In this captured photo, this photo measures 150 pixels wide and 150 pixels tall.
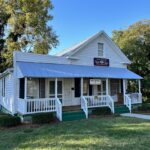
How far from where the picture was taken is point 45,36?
29.0m

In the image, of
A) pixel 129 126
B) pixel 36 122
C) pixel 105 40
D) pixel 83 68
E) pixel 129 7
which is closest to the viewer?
pixel 129 126

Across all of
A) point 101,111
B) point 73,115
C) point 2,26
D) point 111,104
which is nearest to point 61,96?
point 73,115

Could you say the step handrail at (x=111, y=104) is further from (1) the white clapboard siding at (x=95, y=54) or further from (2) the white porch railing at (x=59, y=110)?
(2) the white porch railing at (x=59, y=110)

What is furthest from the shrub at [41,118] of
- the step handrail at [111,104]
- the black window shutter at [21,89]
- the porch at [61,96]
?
the step handrail at [111,104]

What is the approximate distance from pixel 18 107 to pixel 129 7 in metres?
15.1

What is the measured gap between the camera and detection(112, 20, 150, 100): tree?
90.9 feet

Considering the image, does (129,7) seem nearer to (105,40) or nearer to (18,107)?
(105,40)

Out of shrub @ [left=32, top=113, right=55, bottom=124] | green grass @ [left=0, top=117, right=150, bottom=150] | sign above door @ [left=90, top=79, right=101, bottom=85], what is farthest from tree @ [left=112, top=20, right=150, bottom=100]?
green grass @ [left=0, top=117, right=150, bottom=150]

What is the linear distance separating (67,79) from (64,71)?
2016 mm

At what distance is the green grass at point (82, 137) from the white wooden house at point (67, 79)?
3.08 m

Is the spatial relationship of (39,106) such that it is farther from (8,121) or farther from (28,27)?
(28,27)

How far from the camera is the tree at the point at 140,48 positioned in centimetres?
2772

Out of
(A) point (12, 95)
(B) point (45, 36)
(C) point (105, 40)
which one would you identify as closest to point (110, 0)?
(C) point (105, 40)

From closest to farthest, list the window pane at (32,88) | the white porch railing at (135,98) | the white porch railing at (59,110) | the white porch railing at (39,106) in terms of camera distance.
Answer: the white porch railing at (39,106) < the white porch railing at (59,110) < the window pane at (32,88) < the white porch railing at (135,98)
